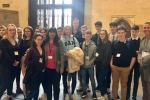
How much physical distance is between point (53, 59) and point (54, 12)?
665cm

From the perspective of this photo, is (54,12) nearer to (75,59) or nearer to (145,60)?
(75,59)

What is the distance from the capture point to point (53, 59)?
3.64 metres

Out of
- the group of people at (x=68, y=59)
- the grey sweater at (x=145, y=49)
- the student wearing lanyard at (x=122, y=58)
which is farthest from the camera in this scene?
the student wearing lanyard at (x=122, y=58)

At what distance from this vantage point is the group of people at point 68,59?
11.5 feet

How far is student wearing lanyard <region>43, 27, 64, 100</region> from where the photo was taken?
11.9 ft

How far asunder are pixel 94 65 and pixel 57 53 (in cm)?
100

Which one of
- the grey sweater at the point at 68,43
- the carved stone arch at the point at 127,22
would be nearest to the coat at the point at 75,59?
the grey sweater at the point at 68,43

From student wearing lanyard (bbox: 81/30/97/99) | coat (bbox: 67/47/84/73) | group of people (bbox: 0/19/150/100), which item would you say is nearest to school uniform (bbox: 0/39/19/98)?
group of people (bbox: 0/19/150/100)

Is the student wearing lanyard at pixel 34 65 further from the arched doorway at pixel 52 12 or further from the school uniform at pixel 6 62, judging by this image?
the arched doorway at pixel 52 12

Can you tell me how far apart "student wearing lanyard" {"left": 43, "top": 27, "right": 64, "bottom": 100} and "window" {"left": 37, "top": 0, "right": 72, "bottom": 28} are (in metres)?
6.22

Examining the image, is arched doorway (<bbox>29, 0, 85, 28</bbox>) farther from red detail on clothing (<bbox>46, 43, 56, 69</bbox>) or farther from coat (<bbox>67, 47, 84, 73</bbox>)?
red detail on clothing (<bbox>46, 43, 56, 69</bbox>)

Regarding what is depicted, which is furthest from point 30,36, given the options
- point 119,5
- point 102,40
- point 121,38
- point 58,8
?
point 58,8

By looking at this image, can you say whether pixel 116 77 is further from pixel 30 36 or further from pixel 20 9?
pixel 20 9

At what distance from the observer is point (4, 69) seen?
369 cm
